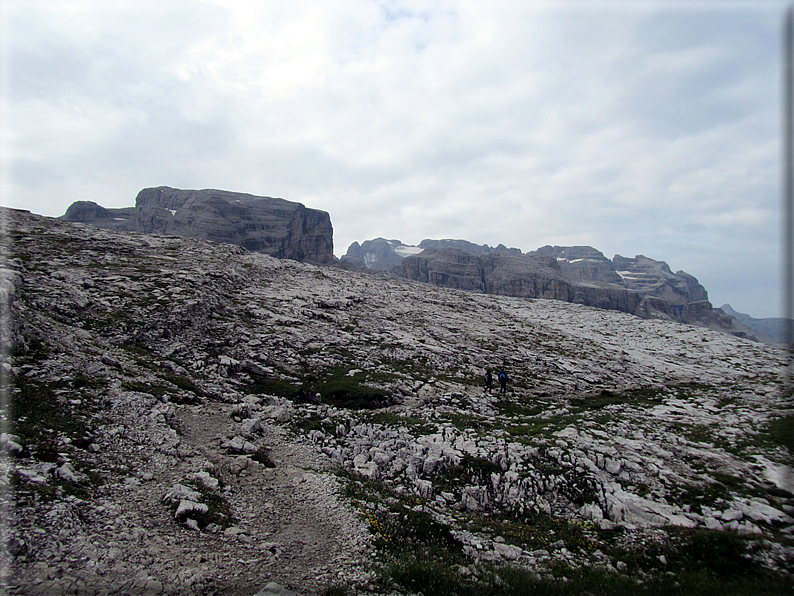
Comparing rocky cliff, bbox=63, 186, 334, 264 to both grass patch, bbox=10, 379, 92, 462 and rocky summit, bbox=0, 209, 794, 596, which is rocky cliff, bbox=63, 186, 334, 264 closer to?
rocky summit, bbox=0, 209, 794, 596

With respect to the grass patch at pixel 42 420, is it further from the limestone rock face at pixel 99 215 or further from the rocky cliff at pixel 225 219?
the limestone rock face at pixel 99 215

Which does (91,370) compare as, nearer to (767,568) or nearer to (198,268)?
(767,568)

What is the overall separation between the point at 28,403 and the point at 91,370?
184 inches

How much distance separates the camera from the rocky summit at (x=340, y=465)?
9000mm

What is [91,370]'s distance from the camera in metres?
17.0

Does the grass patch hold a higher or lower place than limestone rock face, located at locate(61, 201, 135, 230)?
lower

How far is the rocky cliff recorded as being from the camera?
15988 centimetres

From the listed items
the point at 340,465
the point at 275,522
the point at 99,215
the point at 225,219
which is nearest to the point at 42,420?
the point at 275,522

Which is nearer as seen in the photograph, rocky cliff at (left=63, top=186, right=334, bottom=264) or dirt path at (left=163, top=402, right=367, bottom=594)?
dirt path at (left=163, top=402, right=367, bottom=594)

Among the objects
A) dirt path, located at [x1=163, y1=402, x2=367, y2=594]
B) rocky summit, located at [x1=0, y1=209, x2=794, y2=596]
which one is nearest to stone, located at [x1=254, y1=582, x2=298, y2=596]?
rocky summit, located at [x1=0, y1=209, x2=794, y2=596]

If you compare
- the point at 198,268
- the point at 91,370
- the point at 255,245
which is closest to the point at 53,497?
the point at 91,370

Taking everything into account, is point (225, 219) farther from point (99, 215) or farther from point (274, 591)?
point (274, 591)

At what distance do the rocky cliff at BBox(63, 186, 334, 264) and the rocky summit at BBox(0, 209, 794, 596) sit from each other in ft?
449

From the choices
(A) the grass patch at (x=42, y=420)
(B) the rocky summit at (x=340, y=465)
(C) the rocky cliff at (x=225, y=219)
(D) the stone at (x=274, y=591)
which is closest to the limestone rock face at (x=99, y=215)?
(C) the rocky cliff at (x=225, y=219)
